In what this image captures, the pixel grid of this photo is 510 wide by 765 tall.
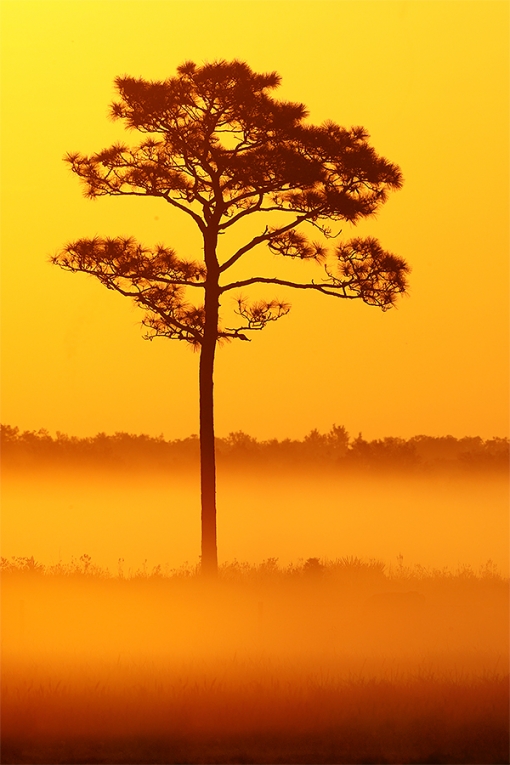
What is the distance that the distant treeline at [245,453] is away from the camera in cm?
4903

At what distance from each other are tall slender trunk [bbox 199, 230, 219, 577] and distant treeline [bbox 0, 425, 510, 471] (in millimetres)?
28421

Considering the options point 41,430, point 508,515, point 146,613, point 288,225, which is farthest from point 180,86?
point 41,430

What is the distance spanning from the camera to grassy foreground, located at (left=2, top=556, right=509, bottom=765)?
11.3 metres

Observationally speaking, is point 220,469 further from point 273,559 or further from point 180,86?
point 180,86

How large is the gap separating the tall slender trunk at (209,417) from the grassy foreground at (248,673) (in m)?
0.69

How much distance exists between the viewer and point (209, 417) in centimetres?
1995

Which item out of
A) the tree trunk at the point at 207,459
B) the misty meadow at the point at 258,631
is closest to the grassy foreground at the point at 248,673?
the misty meadow at the point at 258,631

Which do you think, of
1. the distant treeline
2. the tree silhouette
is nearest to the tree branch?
the tree silhouette

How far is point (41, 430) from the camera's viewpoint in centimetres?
5000

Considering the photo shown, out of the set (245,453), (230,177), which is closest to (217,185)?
(230,177)

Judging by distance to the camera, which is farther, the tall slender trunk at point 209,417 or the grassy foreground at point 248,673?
the tall slender trunk at point 209,417

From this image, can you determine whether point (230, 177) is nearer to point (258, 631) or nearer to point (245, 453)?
point (258, 631)

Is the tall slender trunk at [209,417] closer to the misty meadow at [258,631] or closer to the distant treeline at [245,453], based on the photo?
the misty meadow at [258,631]

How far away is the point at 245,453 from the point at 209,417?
105 ft
